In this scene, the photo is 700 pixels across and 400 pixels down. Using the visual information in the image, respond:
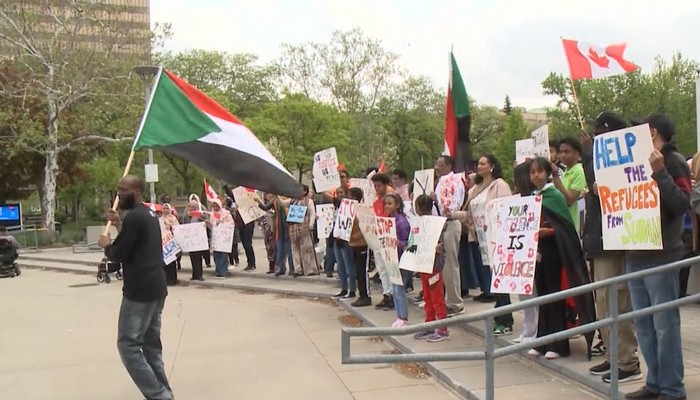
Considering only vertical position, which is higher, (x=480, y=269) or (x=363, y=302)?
(x=480, y=269)

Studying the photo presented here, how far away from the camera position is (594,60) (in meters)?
8.19

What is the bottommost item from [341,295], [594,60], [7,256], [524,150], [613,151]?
[341,295]

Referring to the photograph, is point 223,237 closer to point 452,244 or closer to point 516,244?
point 452,244

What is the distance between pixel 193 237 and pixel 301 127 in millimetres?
27461

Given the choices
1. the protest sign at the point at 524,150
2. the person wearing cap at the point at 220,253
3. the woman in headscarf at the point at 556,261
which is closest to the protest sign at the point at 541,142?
the protest sign at the point at 524,150

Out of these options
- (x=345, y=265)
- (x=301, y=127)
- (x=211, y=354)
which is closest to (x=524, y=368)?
(x=211, y=354)

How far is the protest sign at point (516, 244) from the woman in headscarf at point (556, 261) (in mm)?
260

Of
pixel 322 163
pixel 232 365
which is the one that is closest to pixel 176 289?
pixel 322 163

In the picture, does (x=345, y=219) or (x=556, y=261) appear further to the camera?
(x=345, y=219)

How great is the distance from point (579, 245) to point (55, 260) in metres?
20.9

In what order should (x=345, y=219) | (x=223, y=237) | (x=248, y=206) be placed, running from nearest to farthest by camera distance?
1. (x=345, y=219)
2. (x=223, y=237)
3. (x=248, y=206)

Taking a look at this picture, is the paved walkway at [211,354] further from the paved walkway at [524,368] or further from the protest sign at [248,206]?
the protest sign at [248,206]

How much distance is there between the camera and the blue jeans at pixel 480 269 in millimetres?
9070

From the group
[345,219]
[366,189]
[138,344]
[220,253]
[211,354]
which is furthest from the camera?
[220,253]
